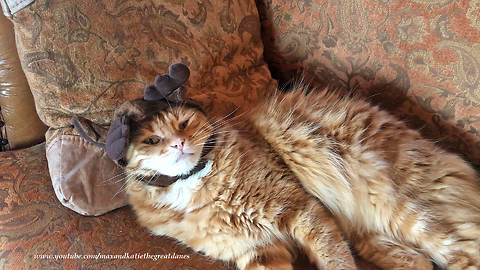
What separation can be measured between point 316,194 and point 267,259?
0.28 m

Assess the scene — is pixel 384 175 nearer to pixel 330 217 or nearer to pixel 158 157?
pixel 330 217

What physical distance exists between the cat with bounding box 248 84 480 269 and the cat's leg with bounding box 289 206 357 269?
11cm

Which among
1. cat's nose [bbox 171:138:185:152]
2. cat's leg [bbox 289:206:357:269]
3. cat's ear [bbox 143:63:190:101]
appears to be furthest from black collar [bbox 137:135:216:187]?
cat's leg [bbox 289:206:357:269]

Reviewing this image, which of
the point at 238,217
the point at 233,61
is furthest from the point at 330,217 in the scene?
the point at 233,61

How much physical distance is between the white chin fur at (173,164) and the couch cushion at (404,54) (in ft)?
2.31

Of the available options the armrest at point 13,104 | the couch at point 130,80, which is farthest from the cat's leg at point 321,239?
the armrest at point 13,104

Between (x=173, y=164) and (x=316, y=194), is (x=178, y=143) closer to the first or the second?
(x=173, y=164)

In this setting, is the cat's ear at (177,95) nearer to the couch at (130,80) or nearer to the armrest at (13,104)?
the couch at (130,80)

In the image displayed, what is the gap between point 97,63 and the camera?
3.63 ft

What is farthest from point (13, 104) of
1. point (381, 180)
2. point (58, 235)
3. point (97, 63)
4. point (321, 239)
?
point (381, 180)

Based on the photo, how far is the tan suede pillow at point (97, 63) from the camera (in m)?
1.05

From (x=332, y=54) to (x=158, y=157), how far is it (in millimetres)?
804

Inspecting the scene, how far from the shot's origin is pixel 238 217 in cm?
106

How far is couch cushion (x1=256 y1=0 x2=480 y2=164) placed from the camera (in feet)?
3.38
